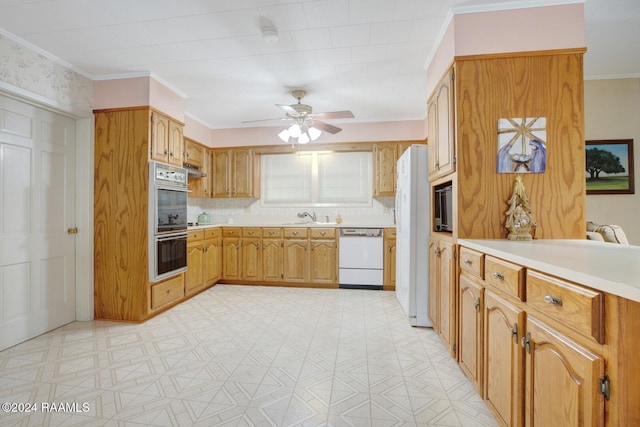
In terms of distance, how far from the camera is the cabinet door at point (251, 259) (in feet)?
14.8

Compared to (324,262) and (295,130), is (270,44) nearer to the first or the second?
(295,130)

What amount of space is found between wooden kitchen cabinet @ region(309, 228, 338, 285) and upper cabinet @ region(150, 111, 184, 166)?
6.82ft

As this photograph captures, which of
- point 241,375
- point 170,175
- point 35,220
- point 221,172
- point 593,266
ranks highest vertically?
point 221,172

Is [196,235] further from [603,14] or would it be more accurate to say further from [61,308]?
[603,14]

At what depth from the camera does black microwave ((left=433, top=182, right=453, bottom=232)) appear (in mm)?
2332

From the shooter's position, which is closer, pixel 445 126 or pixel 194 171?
pixel 445 126

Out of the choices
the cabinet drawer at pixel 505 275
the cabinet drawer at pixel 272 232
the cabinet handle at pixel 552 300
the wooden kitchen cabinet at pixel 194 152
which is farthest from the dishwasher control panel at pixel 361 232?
the cabinet handle at pixel 552 300

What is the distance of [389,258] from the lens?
4184mm

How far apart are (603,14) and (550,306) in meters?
2.46

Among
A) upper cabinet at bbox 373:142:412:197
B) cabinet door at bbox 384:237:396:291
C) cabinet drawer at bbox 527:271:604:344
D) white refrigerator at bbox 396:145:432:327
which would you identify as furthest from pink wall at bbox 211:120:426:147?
cabinet drawer at bbox 527:271:604:344

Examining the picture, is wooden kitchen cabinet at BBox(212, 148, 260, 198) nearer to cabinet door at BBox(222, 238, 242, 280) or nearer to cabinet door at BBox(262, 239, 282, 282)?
cabinet door at BBox(222, 238, 242, 280)

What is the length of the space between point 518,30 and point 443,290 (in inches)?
76.6

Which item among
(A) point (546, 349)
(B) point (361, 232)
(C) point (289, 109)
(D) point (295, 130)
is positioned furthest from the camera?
(B) point (361, 232)

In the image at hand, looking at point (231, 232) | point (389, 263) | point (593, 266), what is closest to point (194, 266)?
point (231, 232)
